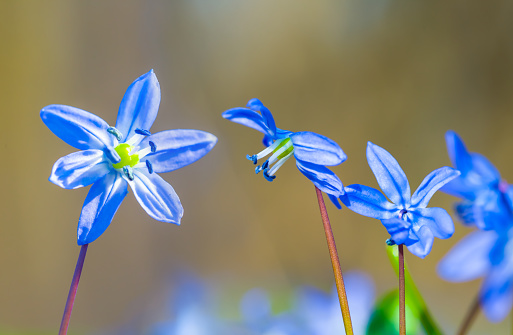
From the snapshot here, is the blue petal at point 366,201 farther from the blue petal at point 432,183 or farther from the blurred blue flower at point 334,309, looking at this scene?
the blurred blue flower at point 334,309

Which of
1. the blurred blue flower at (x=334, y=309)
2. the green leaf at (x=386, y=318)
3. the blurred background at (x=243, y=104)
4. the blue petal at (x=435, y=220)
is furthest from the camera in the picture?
the blurred background at (x=243, y=104)

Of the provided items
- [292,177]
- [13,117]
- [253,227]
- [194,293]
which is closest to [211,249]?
[253,227]

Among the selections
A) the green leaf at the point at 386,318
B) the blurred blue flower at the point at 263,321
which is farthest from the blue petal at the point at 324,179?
the blurred blue flower at the point at 263,321

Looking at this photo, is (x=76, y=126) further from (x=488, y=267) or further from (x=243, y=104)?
(x=243, y=104)

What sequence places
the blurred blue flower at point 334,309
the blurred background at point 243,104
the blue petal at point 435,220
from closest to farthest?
the blue petal at point 435,220
the blurred blue flower at point 334,309
the blurred background at point 243,104

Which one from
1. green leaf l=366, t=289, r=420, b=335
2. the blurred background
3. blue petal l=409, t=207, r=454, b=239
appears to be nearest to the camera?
blue petal l=409, t=207, r=454, b=239

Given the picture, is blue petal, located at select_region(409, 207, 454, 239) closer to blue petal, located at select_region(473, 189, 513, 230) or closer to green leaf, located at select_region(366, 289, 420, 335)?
blue petal, located at select_region(473, 189, 513, 230)

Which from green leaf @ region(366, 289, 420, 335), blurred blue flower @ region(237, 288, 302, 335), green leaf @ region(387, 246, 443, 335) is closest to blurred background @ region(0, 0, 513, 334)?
blurred blue flower @ region(237, 288, 302, 335)
